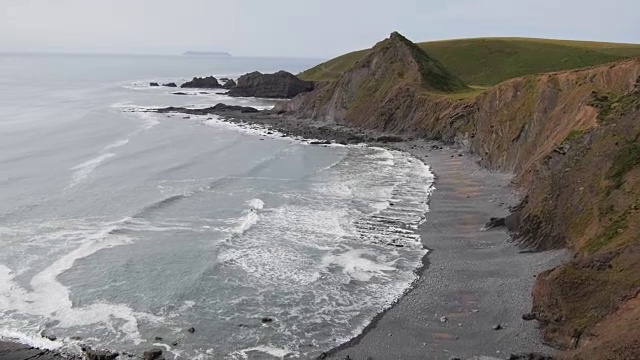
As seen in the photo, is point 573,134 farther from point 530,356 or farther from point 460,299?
point 530,356

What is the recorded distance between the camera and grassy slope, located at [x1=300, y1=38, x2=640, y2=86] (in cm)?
9850

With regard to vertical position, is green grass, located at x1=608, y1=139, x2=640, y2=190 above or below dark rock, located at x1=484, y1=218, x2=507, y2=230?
above

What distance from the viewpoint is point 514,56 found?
109 meters

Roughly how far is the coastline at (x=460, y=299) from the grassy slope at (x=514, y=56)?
70118mm

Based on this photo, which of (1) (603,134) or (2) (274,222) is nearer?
(1) (603,134)

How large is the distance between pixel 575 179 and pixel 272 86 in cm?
10849

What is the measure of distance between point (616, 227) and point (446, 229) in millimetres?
11708

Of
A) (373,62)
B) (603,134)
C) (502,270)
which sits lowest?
(502,270)

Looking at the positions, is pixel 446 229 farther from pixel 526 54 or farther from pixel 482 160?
pixel 526 54

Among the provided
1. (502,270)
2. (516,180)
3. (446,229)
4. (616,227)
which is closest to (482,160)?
(516,180)

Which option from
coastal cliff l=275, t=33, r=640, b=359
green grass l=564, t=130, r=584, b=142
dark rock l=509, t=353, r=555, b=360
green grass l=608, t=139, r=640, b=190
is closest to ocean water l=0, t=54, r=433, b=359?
dark rock l=509, t=353, r=555, b=360

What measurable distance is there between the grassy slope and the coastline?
70118mm

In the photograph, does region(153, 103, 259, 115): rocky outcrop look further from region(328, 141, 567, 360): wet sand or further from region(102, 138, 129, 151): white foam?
region(328, 141, 567, 360): wet sand

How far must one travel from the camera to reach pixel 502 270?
25078mm
